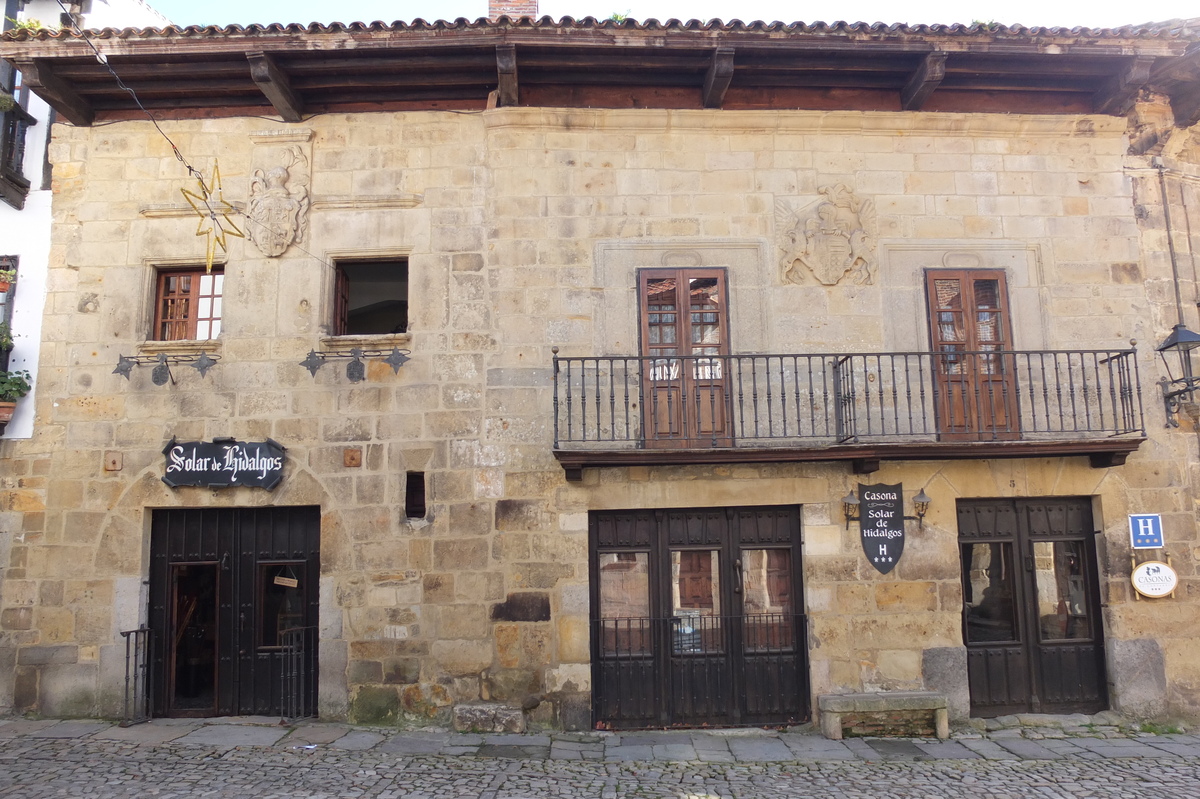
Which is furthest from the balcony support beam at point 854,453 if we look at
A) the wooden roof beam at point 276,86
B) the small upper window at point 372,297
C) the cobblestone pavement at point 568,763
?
the wooden roof beam at point 276,86

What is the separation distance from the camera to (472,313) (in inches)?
324

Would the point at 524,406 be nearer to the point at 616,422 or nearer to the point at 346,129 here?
the point at 616,422

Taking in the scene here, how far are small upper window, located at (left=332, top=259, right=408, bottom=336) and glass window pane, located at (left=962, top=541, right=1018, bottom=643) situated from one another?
6574 mm

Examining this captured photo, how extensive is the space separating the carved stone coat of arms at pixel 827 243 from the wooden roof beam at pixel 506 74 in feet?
10.1

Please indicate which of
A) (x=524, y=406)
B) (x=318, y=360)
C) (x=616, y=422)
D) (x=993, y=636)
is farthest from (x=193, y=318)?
(x=993, y=636)

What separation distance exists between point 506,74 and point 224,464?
494cm

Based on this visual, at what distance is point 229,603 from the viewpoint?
26.4 feet

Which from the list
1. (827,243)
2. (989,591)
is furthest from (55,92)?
(989,591)

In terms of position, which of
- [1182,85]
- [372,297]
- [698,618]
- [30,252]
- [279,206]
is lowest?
[698,618]

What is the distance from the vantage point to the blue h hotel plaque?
8.12m

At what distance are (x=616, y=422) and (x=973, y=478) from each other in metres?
3.74

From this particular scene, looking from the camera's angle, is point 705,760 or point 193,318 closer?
point 705,760

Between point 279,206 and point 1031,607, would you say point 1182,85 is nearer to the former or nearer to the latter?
point 1031,607

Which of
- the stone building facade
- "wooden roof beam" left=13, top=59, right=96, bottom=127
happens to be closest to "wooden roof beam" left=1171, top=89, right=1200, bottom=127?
the stone building facade
